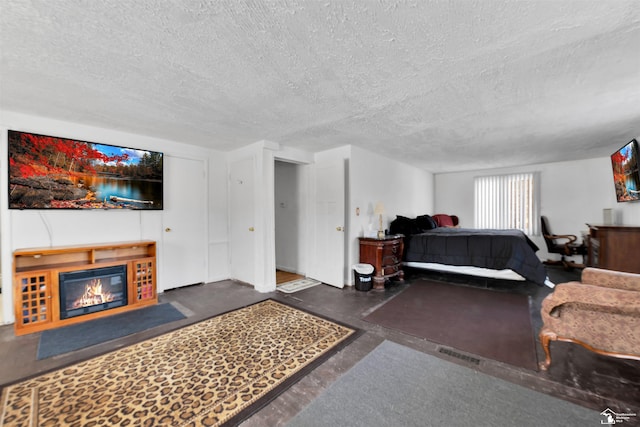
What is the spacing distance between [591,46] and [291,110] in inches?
95.0

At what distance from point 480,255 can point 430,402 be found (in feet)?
10.4

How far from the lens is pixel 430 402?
5.56ft

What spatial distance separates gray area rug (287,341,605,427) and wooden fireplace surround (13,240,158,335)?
288cm

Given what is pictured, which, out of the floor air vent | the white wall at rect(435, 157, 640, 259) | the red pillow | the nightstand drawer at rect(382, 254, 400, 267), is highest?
the white wall at rect(435, 157, 640, 259)

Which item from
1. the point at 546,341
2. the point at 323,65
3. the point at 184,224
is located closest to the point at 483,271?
the point at 546,341

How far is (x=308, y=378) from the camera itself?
1.94 m

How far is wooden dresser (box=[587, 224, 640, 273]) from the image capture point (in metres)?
3.46

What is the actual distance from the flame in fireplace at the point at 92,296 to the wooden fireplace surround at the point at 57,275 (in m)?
0.13

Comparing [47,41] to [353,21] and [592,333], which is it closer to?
[353,21]

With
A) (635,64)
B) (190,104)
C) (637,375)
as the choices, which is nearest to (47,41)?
(190,104)

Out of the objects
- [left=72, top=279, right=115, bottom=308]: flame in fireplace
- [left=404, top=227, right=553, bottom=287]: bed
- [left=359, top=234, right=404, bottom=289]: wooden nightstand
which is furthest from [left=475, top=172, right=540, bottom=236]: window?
[left=72, top=279, right=115, bottom=308]: flame in fireplace
